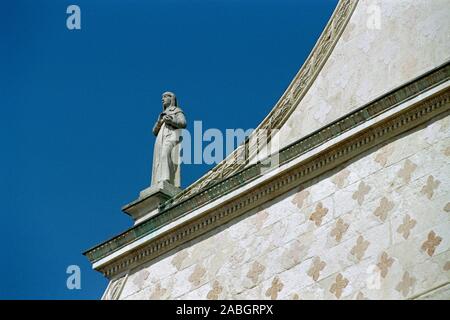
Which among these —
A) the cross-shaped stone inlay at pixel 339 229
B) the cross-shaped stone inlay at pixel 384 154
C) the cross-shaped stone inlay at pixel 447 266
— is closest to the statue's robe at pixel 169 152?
the cross-shaped stone inlay at pixel 339 229

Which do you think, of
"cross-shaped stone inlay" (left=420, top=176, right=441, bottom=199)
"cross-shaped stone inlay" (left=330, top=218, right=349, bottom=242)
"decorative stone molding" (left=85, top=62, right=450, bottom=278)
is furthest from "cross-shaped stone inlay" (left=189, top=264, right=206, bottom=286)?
"cross-shaped stone inlay" (left=420, top=176, right=441, bottom=199)

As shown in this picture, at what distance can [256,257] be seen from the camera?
1563cm

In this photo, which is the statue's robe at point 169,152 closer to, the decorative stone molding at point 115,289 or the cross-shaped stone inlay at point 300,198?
the decorative stone molding at point 115,289

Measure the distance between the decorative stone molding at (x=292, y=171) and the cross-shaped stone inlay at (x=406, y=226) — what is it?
1.11 metres

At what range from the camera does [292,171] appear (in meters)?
15.8

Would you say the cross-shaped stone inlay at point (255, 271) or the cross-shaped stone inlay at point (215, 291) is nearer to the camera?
the cross-shaped stone inlay at point (255, 271)

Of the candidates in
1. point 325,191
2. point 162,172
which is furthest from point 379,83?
point 162,172

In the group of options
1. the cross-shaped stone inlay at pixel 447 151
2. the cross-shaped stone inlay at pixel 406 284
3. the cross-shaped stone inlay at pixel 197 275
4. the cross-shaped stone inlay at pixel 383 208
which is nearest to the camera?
the cross-shaped stone inlay at pixel 406 284

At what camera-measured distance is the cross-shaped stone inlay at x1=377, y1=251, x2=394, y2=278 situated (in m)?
14.3

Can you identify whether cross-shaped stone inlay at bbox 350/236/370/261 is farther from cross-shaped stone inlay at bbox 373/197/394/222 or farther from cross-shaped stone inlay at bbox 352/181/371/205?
cross-shaped stone inlay at bbox 352/181/371/205

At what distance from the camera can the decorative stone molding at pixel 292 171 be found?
15.1m
